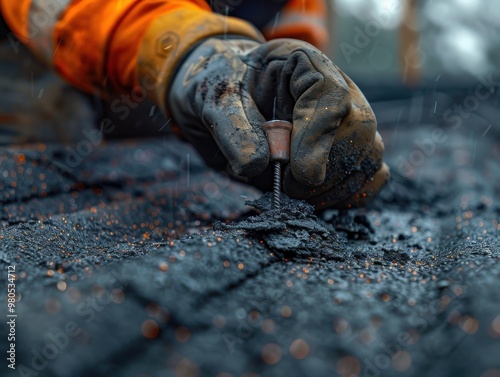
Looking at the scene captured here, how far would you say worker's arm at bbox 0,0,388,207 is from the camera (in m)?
1.40

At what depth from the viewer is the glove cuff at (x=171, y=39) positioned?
5.99 feet

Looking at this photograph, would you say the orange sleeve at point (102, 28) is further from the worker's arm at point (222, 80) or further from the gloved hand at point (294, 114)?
the gloved hand at point (294, 114)

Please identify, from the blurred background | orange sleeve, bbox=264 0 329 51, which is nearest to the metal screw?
orange sleeve, bbox=264 0 329 51

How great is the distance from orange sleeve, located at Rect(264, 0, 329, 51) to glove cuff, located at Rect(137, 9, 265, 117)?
0.92m

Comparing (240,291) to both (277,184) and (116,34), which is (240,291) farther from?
(116,34)

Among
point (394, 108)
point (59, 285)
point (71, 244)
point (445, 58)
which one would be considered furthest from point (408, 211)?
point (445, 58)

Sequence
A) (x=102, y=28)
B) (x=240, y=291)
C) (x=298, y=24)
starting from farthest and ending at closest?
1. (x=298, y=24)
2. (x=102, y=28)
3. (x=240, y=291)

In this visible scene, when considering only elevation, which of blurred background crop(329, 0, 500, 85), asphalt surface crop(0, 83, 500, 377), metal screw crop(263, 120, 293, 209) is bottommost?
blurred background crop(329, 0, 500, 85)

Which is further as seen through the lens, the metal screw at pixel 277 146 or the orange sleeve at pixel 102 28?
the orange sleeve at pixel 102 28

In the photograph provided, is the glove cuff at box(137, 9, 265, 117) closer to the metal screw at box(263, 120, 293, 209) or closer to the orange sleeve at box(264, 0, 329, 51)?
the metal screw at box(263, 120, 293, 209)

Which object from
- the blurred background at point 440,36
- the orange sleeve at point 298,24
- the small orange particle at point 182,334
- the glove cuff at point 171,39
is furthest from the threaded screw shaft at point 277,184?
the blurred background at point 440,36

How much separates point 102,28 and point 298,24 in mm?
1252

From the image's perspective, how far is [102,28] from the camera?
2.01 metres

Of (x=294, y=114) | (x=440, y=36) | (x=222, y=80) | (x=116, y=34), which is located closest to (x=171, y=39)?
(x=116, y=34)
